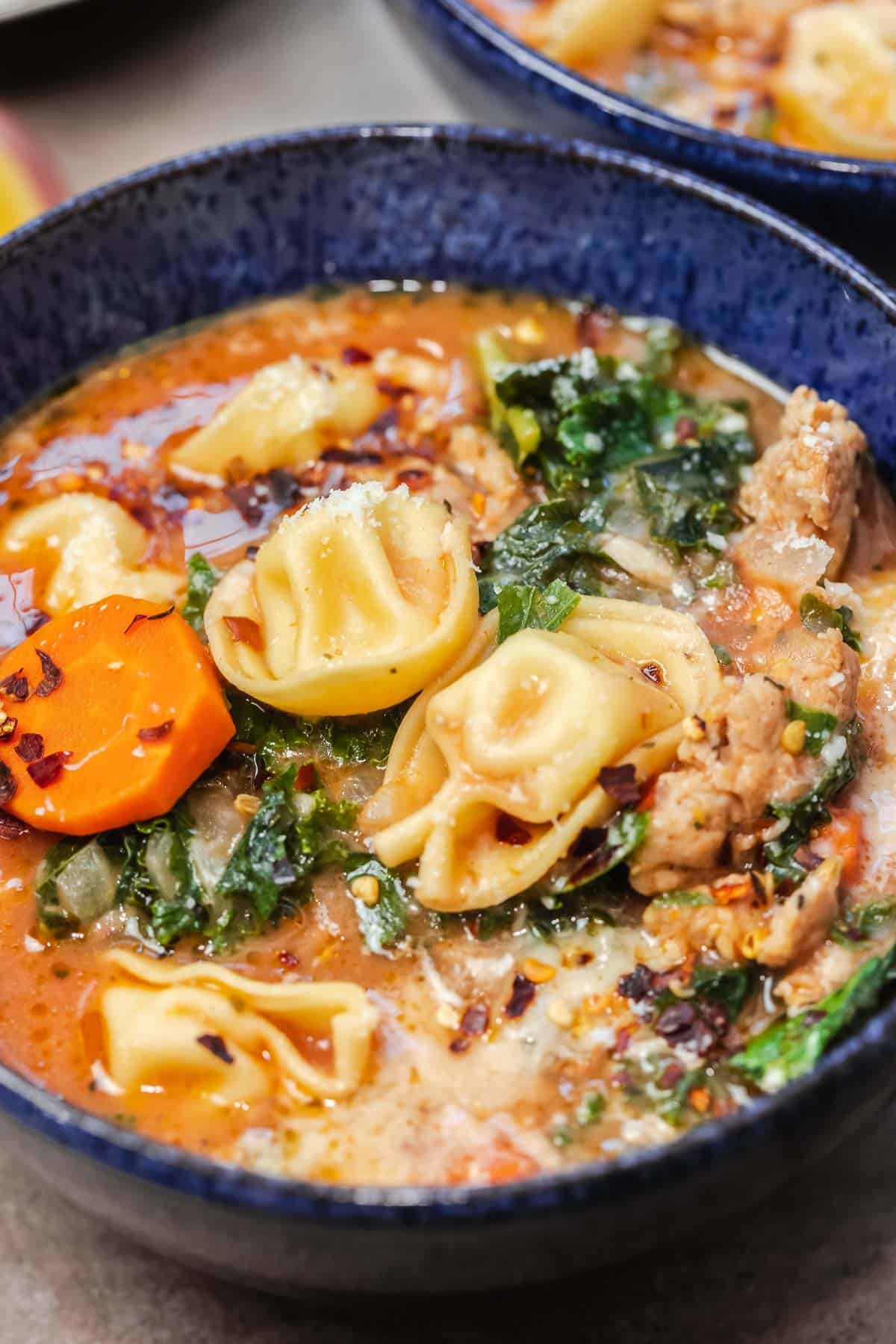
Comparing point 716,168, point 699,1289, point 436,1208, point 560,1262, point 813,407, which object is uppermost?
point 716,168

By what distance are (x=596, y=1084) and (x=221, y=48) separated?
4943 mm

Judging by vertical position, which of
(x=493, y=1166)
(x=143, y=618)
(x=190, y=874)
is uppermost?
(x=143, y=618)

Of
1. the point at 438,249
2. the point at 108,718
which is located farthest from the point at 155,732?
the point at 438,249

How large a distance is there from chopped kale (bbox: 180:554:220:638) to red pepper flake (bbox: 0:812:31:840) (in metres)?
0.62

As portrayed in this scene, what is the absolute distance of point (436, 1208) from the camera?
7.44 ft

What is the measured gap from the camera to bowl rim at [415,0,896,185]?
13.8 feet

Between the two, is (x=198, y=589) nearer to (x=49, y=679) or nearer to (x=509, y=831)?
(x=49, y=679)

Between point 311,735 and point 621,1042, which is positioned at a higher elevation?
point 311,735

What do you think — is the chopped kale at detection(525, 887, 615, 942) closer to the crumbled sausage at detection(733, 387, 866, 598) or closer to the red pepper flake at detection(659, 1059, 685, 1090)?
the red pepper flake at detection(659, 1059, 685, 1090)

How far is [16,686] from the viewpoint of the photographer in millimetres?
3369

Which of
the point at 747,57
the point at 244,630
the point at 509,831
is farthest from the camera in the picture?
the point at 747,57

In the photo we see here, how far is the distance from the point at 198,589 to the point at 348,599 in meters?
→ 0.40

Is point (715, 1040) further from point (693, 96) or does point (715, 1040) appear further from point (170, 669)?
point (693, 96)

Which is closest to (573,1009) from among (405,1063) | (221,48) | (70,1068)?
(405,1063)
